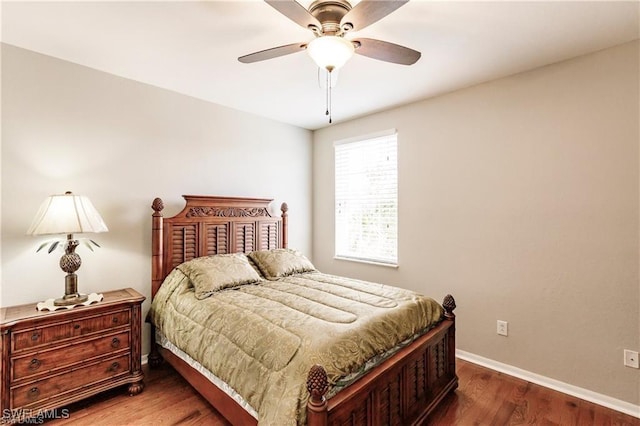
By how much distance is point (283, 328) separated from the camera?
175 cm

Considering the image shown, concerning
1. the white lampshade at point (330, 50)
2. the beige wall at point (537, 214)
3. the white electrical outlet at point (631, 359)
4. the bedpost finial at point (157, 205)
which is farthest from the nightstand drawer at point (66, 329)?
the white electrical outlet at point (631, 359)

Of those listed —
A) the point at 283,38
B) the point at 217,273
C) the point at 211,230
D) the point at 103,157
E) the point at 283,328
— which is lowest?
the point at 283,328

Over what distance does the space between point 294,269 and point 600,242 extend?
2511mm

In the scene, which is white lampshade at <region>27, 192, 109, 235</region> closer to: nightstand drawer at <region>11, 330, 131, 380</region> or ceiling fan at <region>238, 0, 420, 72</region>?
nightstand drawer at <region>11, 330, 131, 380</region>

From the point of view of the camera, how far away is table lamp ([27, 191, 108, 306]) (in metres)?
2.09

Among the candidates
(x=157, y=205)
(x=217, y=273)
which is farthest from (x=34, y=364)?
(x=157, y=205)

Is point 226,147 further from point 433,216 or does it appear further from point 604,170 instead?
point 604,170

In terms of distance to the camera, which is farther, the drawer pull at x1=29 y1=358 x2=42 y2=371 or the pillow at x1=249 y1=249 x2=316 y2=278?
the pillow at x1=249 y1=249 x2=316 y2=278

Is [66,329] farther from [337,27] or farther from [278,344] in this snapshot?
[337,27]

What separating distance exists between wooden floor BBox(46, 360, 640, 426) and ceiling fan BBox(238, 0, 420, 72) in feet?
7.71

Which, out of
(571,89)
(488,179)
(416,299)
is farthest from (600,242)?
(416,299)

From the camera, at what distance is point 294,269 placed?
3.14 meters

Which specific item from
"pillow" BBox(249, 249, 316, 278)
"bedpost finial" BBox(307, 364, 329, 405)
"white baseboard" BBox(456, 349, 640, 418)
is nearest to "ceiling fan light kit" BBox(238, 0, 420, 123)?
"bedpost finial" BBox(307, 364, 329, 405)

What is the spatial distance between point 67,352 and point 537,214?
12.0ft
